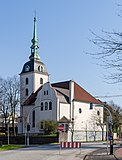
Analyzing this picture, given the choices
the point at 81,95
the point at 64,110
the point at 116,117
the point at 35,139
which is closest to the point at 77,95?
the point at 81,95

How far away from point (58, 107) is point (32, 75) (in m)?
17.2

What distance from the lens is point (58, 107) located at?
3083 inches

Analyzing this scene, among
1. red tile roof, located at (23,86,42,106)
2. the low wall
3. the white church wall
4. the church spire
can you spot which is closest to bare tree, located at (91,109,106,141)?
the white church wall

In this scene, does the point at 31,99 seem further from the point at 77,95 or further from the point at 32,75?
the point at 77,95

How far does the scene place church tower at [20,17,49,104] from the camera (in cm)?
9187

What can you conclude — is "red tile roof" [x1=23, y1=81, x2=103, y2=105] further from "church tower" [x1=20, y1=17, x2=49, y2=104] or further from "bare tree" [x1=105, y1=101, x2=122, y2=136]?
"bare tree" [x1=105, y1=101, x2=122, y2=136]

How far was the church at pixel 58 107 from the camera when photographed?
7825 cm

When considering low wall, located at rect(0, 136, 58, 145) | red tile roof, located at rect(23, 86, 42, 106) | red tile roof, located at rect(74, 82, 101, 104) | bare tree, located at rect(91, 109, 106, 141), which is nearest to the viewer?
low wall, located at rect(0, 136, 58, 145)

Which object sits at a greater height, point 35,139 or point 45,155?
point 45,155

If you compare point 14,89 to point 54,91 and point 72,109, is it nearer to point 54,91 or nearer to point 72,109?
point 54,91

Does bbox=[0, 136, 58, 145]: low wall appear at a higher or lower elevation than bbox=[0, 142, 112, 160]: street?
lower

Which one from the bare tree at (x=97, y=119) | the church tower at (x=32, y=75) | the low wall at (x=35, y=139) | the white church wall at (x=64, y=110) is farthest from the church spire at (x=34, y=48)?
the low wall at (x=35, y=139)

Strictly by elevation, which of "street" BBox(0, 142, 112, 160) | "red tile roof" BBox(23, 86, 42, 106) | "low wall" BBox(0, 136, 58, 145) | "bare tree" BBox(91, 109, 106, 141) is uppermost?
"red tile roof" BBox(23, 86, 42, 106)

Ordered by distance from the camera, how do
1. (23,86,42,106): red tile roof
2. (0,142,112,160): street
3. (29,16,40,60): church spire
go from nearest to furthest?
(0,142,112,160): street → (23,86,42,106): red tile roof → (29,16,40,60): church spire
